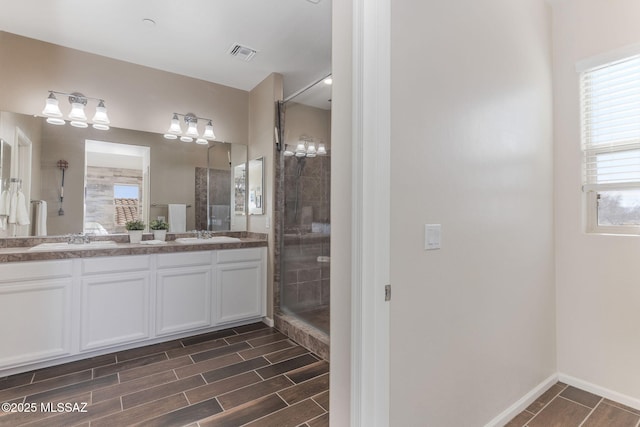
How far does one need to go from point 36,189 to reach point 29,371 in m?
1.48

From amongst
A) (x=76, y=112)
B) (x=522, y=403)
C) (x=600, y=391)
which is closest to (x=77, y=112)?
(x=76, y=112)

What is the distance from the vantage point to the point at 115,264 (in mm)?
2562

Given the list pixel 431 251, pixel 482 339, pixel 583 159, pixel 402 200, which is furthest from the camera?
pixel 583 159

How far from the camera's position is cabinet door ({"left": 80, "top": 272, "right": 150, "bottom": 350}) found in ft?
8.05

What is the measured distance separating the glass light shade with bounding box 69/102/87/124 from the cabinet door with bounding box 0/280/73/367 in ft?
4.87

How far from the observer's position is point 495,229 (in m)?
1.66

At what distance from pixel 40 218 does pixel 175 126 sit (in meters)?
1.46

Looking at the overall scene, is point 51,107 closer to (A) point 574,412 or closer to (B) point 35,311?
(B) point 35,311

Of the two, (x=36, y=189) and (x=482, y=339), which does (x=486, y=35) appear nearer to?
A: (x=482, y=339)

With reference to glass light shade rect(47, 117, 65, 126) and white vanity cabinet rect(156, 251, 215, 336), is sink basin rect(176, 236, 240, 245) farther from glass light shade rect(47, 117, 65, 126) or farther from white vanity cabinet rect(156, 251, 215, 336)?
glass light shade rect(47, 117, 65, 126)

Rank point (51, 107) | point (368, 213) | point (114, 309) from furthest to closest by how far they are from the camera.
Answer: point (51, 107) < point (114, 309) < point (368, 213)

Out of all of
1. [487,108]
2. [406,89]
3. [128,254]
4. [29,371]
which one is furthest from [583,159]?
[29,371]

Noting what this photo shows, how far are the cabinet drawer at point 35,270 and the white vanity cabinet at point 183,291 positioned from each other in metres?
0.65

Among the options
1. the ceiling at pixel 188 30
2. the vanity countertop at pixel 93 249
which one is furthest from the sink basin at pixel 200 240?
the ceiling at pixel 188 30
